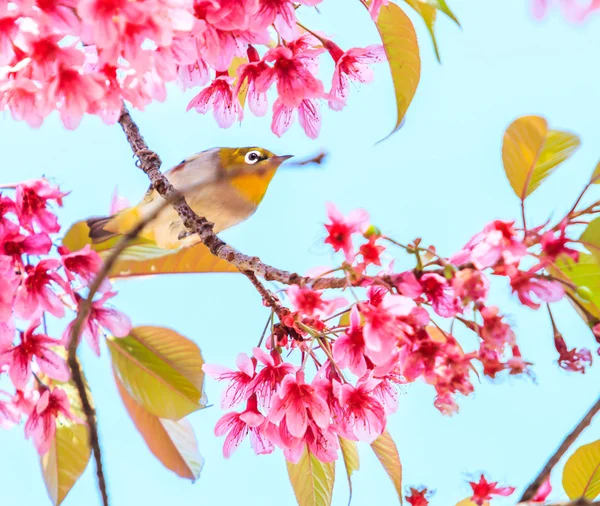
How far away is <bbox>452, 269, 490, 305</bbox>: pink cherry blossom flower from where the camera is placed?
0.89 meters

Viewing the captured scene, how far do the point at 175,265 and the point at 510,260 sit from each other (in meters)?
0.91

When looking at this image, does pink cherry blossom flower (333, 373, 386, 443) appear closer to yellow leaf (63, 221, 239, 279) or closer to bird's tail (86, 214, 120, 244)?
yellow leaf (63, 221, 239, 279)

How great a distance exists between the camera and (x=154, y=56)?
122 centimetres

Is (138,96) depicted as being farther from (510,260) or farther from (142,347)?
(510,260)

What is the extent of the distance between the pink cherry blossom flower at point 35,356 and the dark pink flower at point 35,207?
190 millimetres

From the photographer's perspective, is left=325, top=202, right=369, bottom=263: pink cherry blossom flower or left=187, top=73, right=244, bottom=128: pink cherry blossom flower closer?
left=325, top=202, right=369, bottom=263: pink cherry blossom flower

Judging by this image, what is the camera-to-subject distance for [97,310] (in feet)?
4.74

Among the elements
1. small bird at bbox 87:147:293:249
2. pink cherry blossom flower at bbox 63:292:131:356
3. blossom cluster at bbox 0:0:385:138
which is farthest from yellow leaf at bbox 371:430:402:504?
small bird at bbox 87:147:293:249

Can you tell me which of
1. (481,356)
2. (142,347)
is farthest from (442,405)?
(142,347)

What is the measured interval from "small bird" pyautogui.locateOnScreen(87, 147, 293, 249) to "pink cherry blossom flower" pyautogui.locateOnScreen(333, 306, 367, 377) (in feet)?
4.34

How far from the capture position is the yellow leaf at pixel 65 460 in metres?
1.65

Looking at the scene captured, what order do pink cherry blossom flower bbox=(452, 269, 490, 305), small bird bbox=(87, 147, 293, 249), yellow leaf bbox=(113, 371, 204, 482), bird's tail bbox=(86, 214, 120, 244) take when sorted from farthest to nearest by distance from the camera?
small bird bbox=(87, 147, 293, 249) → bird's tail bbox=(86, 214, 120, 244) → yellow leaf bbox=(113, 371, 204, 482) → pink cherry blossom flower bbox=(452, 269, 490, 305)

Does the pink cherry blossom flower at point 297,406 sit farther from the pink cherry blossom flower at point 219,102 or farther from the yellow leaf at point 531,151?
the pink cherry blossom flower at point 219,102

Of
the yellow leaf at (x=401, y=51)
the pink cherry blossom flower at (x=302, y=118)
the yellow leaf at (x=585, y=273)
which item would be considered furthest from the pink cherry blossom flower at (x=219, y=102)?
the yellow leaf at (x=585, y=273)
